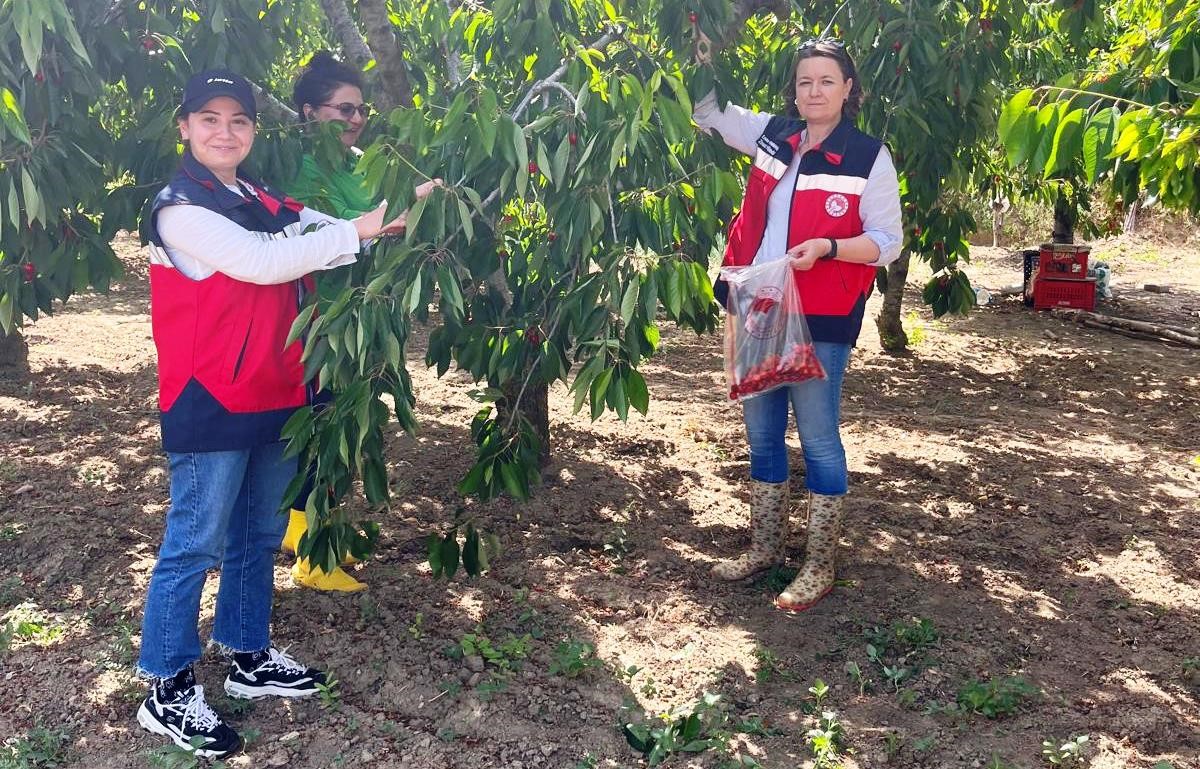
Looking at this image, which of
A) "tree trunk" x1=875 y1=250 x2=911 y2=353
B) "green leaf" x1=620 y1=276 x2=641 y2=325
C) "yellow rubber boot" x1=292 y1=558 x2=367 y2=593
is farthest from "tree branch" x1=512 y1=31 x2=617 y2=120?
"tree trunk" x1=875 y1=250 x2=911 y2=353

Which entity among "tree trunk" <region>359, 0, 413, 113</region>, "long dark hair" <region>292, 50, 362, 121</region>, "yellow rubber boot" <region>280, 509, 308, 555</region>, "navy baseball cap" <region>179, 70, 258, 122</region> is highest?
"tree trunk" <region>359, 0, 413, 113</region>

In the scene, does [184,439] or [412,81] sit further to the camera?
[412,81]

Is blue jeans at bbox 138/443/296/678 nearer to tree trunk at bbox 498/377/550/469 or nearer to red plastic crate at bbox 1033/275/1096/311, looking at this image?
tree trunk at bbox 498/377/550/469

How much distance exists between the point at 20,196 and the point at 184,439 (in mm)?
1091

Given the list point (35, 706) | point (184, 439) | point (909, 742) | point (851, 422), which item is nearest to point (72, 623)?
point (35, 706)

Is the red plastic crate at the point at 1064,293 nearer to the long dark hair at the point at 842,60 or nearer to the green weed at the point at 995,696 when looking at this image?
the long dark hair at the point at 842,60

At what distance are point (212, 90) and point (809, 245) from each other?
5.35 feet

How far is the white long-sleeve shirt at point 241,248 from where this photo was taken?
2471 millimetres

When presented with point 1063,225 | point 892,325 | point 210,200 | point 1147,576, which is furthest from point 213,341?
point 1063,225

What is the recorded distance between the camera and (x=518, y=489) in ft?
9.38

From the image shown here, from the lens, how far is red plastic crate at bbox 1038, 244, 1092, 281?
385 inches

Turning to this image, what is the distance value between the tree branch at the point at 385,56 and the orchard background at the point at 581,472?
0.5 inches

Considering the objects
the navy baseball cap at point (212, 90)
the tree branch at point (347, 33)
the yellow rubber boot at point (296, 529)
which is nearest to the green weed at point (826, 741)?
the yellow rubber boot at point (296, 529)

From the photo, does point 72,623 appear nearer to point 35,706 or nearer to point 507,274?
point 35,706
